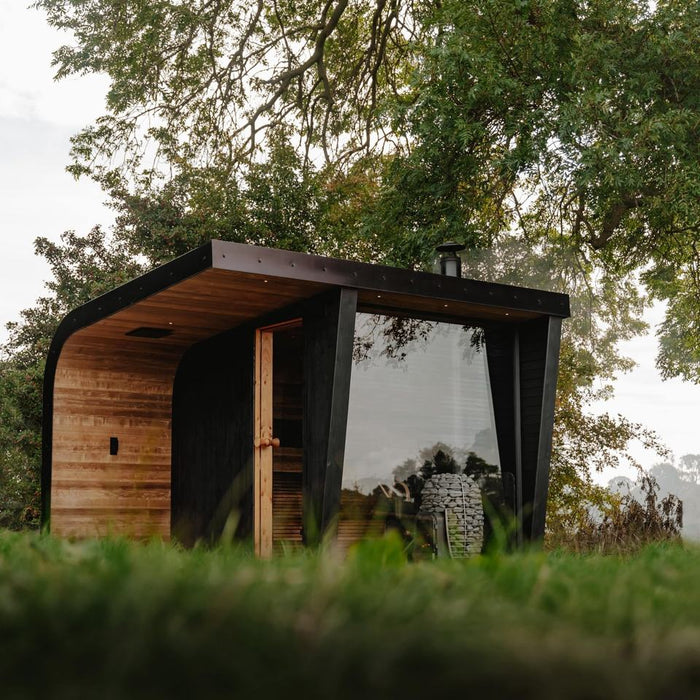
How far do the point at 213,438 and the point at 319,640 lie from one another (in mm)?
7117

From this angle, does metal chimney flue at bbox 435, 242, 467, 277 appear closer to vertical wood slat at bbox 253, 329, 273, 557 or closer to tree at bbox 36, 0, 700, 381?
vertical wood slat at bbox 253, 329, 273, 557

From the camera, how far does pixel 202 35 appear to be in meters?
13.3

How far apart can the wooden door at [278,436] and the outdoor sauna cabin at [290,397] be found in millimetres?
12

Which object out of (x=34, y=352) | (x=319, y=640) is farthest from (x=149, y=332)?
(x=319, y=640)

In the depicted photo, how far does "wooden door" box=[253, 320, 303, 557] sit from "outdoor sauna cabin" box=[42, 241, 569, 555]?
0.04 feet

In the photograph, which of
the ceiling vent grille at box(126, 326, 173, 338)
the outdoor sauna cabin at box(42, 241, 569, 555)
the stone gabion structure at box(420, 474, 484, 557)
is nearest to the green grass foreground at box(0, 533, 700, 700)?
the outdoor sauna cabin at box(42, 241, 569, 555)

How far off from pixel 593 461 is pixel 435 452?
6.34 m

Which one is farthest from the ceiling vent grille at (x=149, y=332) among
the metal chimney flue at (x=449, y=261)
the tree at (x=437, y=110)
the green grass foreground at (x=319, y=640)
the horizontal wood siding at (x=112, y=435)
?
the green grass foreground at (x=319, y=640)

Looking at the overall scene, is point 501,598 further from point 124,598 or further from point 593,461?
point 593,461

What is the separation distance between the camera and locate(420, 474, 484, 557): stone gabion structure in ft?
23.0

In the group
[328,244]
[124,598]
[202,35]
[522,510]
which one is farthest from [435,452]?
[202,35]

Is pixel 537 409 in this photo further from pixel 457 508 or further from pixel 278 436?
pixel 278 436

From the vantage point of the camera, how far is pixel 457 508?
7156 millimetres

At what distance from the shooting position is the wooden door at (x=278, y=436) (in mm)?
7207
